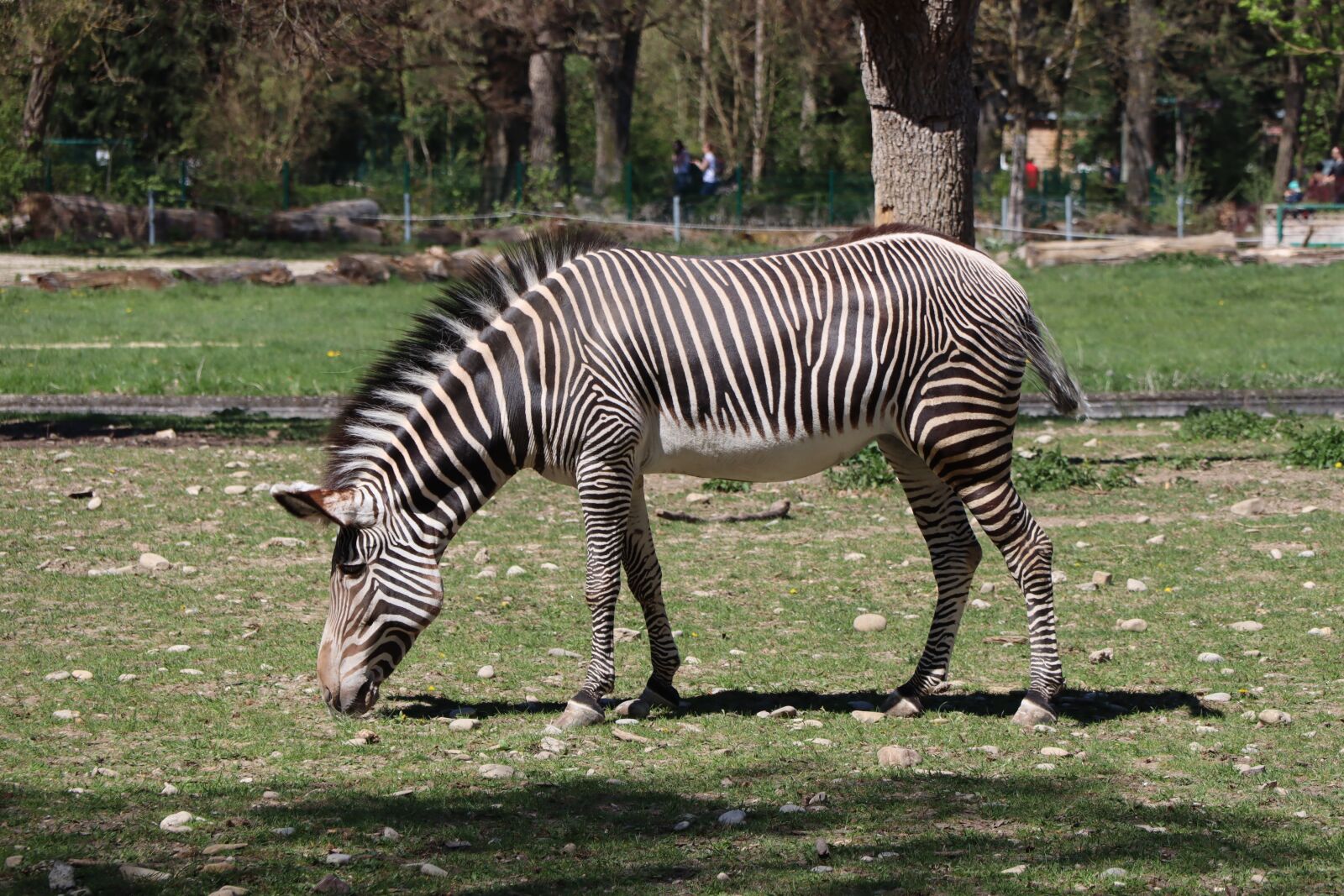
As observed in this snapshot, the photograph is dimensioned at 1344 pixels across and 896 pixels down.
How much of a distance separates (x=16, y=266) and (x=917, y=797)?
27320 mm

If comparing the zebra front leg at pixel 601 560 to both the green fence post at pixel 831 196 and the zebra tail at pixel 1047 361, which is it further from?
the green fence post at pixel 831 196

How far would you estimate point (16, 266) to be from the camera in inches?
1144

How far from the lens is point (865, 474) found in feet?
41.0

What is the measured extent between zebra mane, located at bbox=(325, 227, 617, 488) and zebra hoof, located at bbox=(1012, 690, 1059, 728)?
278 centimetres

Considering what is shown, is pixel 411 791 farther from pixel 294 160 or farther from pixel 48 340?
pixel 294 160

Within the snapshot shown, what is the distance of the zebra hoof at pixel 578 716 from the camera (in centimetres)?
651

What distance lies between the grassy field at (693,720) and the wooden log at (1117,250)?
19168mm

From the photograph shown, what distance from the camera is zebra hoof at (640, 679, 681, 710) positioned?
689cm

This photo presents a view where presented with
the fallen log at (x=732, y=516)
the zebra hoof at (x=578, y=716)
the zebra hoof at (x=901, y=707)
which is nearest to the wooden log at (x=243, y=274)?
the fallen log at (x=732, y=516)

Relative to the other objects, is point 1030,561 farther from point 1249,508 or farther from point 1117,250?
point 1117,250

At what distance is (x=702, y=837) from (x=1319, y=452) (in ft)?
30.7

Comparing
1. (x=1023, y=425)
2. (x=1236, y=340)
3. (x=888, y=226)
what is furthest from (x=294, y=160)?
(x=888, y=226)

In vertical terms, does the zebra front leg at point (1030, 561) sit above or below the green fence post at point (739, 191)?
below

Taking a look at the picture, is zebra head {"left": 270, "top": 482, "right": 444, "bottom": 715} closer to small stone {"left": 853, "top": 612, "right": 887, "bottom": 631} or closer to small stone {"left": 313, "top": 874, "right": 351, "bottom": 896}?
small stone {"left": 313, "top": 874, "right": 351, "bottom": 896}
